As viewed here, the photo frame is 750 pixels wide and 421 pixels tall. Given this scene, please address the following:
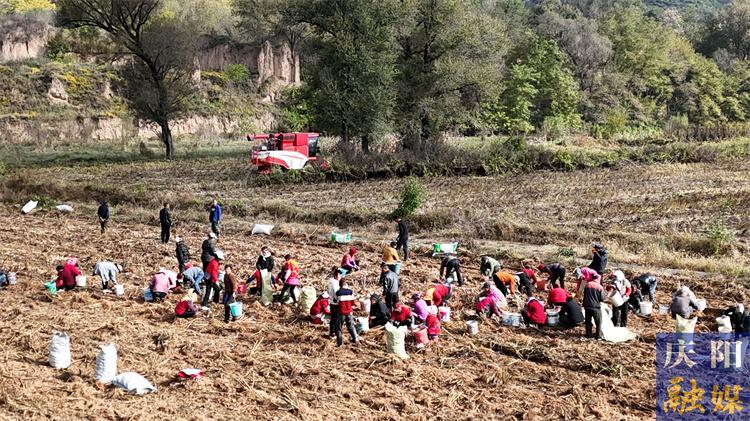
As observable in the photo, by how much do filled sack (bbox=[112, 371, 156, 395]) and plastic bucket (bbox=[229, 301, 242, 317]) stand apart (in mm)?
3086

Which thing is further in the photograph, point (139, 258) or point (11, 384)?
point (139, 258)

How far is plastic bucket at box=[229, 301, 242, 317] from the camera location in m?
12.6

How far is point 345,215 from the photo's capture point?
22.7 metres

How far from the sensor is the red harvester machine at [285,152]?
31625mm

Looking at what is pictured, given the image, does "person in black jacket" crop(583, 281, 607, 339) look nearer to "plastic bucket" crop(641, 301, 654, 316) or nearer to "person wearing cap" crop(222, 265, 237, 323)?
"plastic bucket" crop(641, 301, 654, 316)

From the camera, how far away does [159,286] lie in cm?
1363

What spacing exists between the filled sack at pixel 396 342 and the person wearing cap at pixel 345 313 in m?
0.80

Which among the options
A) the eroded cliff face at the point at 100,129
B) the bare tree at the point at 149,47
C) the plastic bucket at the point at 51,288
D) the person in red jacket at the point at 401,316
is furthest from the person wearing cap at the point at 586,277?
the eroded cliff face at the point at 100,129

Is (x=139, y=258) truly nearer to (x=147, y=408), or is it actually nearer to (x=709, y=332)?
(x=147, y=408)

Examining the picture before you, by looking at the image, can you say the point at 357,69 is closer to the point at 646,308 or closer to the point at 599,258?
the point at 599,258

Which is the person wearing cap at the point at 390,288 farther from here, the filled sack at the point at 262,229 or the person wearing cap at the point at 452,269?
the filled sack at the point at 262,229

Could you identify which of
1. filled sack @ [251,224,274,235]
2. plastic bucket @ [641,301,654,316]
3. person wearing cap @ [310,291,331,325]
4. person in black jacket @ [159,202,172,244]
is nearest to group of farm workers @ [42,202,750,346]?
person wearing cap @ [310,291,331,325]

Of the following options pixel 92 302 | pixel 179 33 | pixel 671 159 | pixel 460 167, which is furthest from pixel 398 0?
pixel 92 302

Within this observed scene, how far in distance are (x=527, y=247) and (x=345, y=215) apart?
21.7ft
